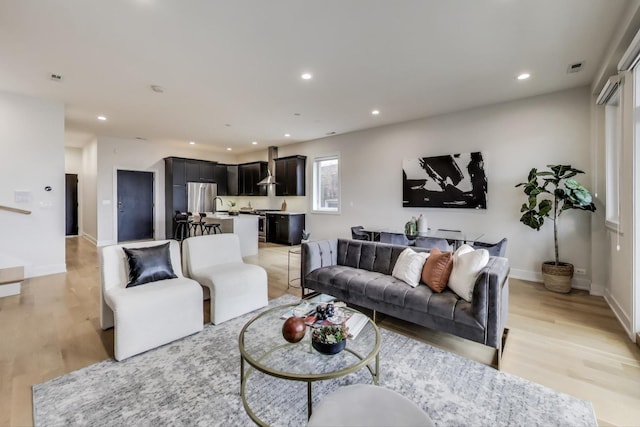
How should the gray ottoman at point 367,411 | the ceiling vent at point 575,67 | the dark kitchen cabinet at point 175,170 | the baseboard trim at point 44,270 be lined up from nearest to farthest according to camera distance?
the gray ottoman at point 367,411
the ceiling vent at point 575,67
the baseboard trim at point 44,270
the dark kitchen cabinet at point 175,170

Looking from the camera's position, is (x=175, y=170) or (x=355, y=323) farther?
(x=175, y=170)

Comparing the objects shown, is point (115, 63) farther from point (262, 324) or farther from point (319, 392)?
point (319, 392)

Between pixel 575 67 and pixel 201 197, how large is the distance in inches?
345

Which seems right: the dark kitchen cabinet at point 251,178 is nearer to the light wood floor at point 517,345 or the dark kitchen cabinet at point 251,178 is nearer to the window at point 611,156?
the light wood floor at point 517,345

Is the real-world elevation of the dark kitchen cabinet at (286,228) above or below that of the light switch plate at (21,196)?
below

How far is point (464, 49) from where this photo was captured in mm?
3043

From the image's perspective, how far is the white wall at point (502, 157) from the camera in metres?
4.08

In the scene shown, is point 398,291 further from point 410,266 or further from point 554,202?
point 554,202

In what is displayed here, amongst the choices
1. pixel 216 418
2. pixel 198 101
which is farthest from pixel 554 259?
pixel 198 101

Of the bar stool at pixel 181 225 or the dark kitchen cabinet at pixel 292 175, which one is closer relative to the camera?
the bar stool at pixel 181 225

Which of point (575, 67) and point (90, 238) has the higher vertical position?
point (575, 67)

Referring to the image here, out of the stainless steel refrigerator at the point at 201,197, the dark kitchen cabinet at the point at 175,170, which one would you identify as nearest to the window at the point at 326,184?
the stainless steel refrigerator at the point at 201,197

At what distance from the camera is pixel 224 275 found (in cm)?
300

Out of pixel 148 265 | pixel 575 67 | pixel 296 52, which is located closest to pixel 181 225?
pixel 148 265
